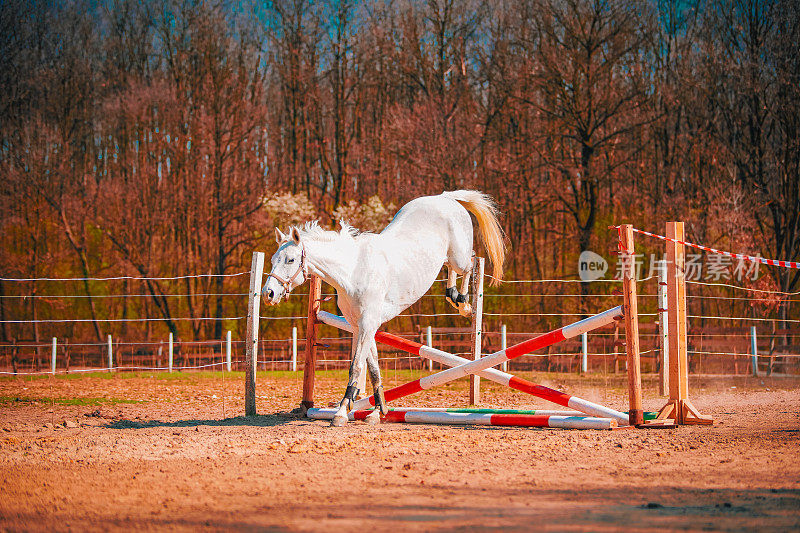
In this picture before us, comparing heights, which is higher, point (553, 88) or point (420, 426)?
point (553, 88)

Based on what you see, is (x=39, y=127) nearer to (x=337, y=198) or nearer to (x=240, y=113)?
(x=240, y=113)

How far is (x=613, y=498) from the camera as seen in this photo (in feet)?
13.4

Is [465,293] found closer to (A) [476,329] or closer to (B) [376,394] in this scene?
(A) [476,329]

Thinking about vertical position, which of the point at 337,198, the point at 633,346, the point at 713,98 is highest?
the point at 713,98

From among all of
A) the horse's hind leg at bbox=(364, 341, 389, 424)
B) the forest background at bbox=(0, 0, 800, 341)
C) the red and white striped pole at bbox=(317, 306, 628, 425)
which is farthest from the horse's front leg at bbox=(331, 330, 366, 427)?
the forest background at bbox=(0, 0, 800, 341)

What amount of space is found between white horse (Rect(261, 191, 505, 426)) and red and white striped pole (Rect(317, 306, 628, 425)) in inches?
16.9

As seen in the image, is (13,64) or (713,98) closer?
(713,98)

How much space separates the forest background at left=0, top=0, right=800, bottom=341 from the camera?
66.2 ft

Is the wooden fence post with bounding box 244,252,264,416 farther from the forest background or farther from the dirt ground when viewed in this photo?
the forest background

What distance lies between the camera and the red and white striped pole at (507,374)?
6.75m

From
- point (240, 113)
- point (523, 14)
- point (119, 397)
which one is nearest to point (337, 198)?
point (240, 113)

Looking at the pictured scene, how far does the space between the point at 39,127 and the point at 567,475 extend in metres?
25.3

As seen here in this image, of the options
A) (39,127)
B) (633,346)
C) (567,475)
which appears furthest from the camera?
(39,127)

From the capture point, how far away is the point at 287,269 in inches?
259
